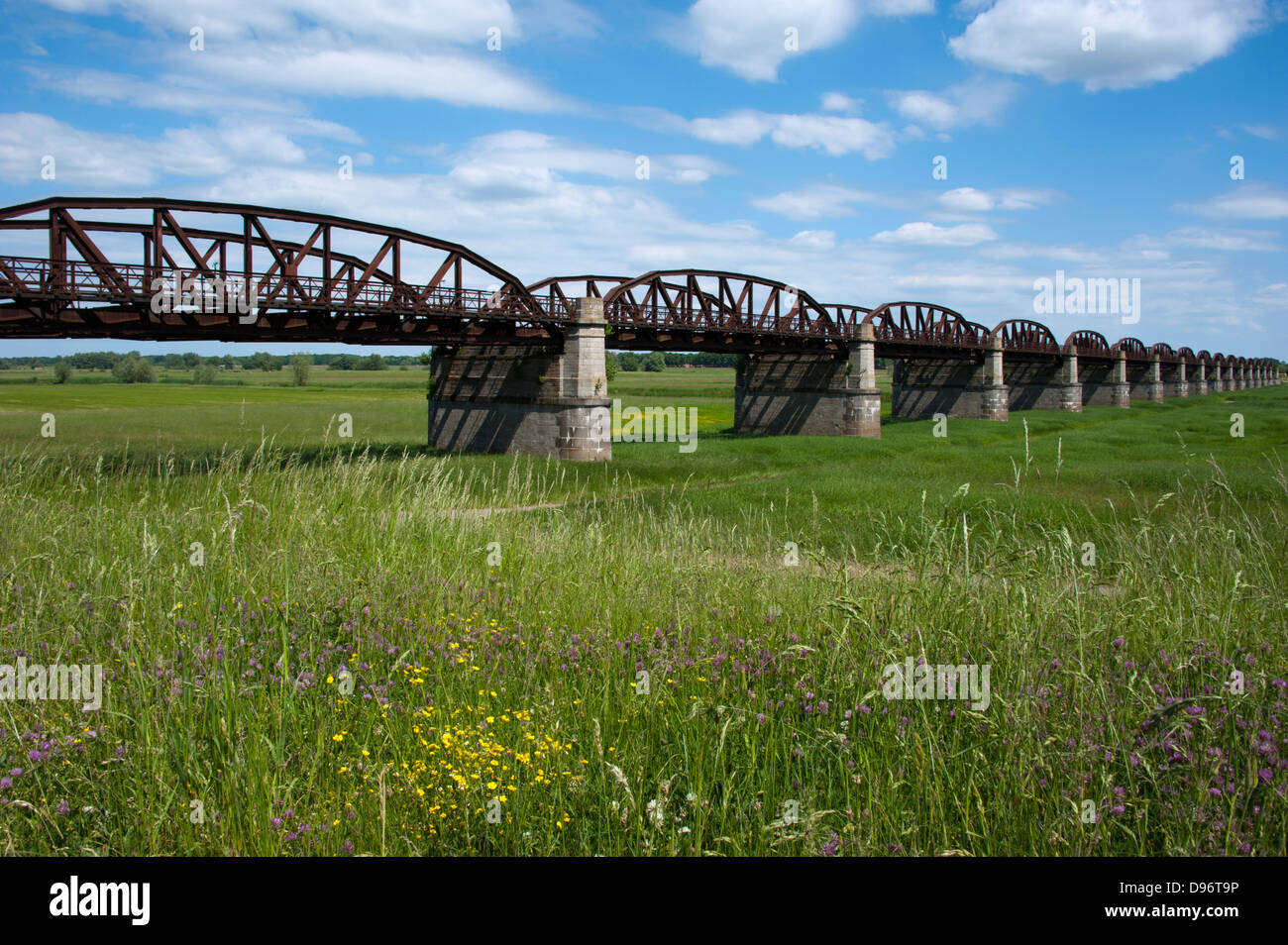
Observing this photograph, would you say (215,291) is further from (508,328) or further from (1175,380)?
(1175,380)

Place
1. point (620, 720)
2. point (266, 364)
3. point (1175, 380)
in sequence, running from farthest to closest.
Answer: point (266, 364) < point (1175, 380) < point (620, 720)

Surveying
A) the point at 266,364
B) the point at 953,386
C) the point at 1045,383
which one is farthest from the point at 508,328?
the point at 266,364

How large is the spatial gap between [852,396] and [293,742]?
60.0 m

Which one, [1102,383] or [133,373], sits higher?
[133,373]

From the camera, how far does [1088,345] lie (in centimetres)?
10675

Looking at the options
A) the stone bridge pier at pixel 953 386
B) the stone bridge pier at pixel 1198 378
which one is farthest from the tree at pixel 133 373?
the stone bridge pier at pixel 1198 378

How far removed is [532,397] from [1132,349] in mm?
113467

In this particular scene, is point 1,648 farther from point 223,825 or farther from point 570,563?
point 570,563

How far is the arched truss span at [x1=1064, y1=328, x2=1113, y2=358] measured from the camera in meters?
98.4

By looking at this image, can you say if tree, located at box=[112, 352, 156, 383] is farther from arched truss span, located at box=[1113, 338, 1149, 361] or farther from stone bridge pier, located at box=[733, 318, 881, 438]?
arched truss span, located at box=[1113, 338, 1149, 361]

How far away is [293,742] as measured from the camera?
4.34 m

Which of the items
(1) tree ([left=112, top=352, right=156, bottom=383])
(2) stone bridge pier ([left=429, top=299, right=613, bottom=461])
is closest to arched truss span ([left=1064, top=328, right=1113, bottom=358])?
(2) stone bridge pier ([left=429, top=299, right=613, bottom=461])
